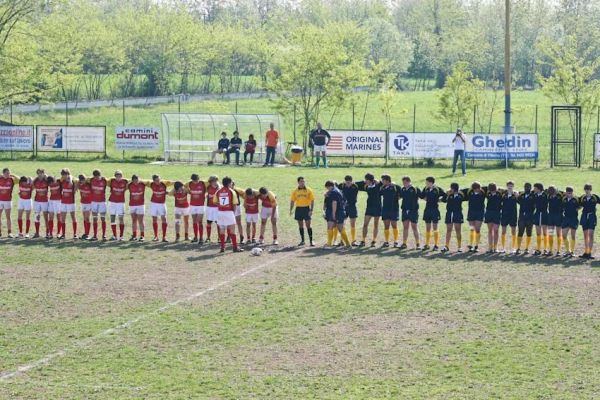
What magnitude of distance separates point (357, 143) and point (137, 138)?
1051 centimetres

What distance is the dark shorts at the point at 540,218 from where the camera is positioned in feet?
77.7

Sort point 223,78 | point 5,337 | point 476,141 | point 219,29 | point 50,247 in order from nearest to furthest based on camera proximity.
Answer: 1. point 5,337
2. point 50,247
3. point 476,141
4. point 223,78
5. point 219,29

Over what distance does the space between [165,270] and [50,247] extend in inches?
177

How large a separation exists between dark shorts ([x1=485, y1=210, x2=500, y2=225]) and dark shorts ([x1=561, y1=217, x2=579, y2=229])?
154cm

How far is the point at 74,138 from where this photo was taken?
47469mm

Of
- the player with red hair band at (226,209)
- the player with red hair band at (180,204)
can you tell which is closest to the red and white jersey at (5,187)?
the player with red hair band at (180,204)

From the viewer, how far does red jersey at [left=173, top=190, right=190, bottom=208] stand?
1016 inches

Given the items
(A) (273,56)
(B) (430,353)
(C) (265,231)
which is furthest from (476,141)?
(A) (273,56)

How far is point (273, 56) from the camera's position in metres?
100

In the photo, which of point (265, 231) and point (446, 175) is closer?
point (265, 231)

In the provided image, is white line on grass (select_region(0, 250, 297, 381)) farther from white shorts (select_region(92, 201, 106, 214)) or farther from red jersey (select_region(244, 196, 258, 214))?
white shorts (select_region(92, 201, 106, 214))

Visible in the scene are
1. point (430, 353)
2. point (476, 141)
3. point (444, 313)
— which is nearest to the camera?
point (430, 353)

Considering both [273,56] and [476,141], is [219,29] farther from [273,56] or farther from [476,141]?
[476,141]

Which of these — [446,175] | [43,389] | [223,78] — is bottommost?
[43,389]
